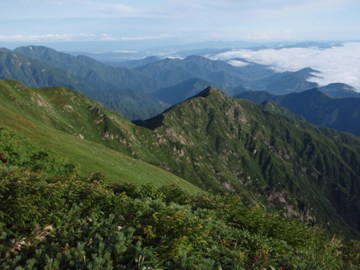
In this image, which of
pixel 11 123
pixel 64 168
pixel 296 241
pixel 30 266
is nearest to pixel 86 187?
pixel 30 266

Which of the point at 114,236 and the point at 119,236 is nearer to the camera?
the point at 119,236

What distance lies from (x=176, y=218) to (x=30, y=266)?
548 centimetres

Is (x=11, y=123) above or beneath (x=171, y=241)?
beneath

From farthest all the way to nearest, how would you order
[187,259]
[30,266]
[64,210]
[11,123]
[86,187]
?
[11,123]
[86,187]
[64,210]
[187,259]
[30,266]

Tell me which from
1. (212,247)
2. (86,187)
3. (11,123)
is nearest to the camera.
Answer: (212,247)

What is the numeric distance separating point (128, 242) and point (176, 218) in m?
2.20

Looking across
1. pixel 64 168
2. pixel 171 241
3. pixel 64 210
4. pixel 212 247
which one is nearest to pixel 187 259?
pixel 171 241

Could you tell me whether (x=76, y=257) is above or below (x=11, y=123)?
above

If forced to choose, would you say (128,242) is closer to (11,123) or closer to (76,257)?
(76,257)

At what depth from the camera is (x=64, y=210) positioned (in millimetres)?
15789

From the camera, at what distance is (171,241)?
42.6 ft

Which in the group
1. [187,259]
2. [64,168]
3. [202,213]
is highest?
[187,259]

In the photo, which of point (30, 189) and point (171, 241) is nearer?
point (171, 241)

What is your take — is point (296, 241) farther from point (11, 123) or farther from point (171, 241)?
point (11, 123)
